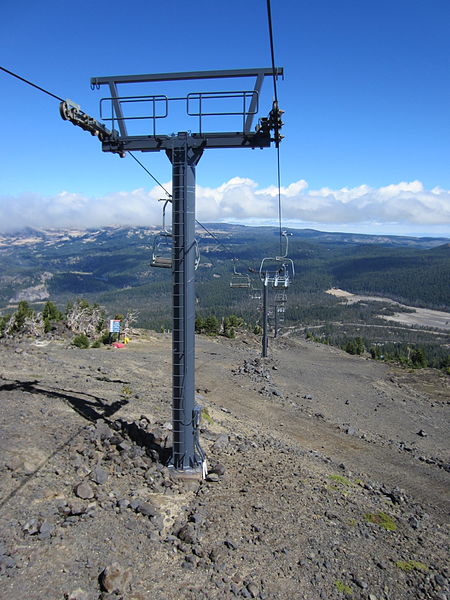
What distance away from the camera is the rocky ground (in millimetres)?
6129

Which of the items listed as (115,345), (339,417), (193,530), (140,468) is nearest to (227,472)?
(140,468)

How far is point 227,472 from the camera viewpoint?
9672 mm

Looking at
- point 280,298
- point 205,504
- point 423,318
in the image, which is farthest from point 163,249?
A: point 423,318

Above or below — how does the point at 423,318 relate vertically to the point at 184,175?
below

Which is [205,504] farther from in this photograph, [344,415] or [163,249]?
[344,415]

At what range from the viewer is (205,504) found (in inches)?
324

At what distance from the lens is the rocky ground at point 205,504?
6129 millimetres

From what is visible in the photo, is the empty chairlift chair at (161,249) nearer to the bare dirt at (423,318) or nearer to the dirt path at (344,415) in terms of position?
the dirt path at (344,415)

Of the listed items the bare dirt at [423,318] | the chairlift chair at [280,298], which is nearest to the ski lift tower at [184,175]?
the chairlift chair at [280,298]

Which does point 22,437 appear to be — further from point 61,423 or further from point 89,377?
point 89,377

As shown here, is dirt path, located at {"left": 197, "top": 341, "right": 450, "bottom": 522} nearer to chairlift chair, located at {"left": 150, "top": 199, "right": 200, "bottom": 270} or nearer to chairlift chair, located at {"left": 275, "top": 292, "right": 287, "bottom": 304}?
chairlift chair, located at {"left": 275, "top": 292, "right": 287, "bottom": 304}

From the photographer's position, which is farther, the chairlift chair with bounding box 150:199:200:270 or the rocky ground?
the chairlift chair with bounding box 150:199:200:270

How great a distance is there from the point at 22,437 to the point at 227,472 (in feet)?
14.0

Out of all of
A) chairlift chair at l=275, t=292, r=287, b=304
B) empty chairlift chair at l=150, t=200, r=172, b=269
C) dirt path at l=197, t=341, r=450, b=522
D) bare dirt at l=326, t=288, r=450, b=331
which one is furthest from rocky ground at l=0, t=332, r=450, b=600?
bare dirt at l=326, t=288, r=450, b=331
